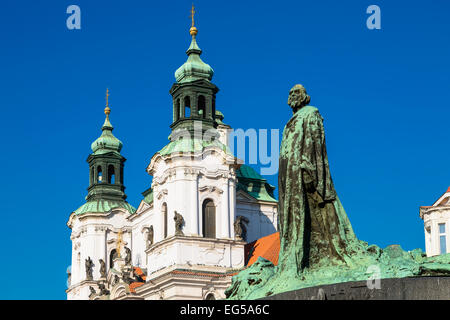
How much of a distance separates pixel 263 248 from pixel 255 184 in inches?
359

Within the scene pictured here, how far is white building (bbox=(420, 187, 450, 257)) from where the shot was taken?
4072cm

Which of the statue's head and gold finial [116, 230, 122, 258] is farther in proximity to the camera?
gold finial [116, 230, 122, 258]

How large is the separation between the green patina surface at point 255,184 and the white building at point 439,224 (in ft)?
71.6

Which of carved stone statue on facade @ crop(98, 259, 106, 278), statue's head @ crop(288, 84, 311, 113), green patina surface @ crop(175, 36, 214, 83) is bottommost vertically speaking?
statue's head @ crop(288, 84, 311, 113)

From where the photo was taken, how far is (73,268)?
66.9 m

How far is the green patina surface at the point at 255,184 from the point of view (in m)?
62.8

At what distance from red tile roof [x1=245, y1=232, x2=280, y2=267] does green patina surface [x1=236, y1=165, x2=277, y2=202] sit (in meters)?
5.40

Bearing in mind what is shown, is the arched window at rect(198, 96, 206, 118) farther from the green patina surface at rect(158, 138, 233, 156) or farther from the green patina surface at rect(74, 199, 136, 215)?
the green patina surface at rect(74, 199, 136, 215)

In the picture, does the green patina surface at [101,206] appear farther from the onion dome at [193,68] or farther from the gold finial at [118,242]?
the onion dome at [193,68]

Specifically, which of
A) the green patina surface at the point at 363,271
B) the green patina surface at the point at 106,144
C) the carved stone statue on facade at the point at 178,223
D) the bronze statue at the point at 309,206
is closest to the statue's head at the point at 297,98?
the bronze statue at the point at 309,206

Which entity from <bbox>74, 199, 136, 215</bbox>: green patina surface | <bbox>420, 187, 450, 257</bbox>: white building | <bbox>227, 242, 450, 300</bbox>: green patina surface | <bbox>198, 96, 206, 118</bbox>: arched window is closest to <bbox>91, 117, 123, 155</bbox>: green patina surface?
<bbox>74, 199, 136, 215</bbox>: green patina surface

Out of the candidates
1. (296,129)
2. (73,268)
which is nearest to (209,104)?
(73,268)
